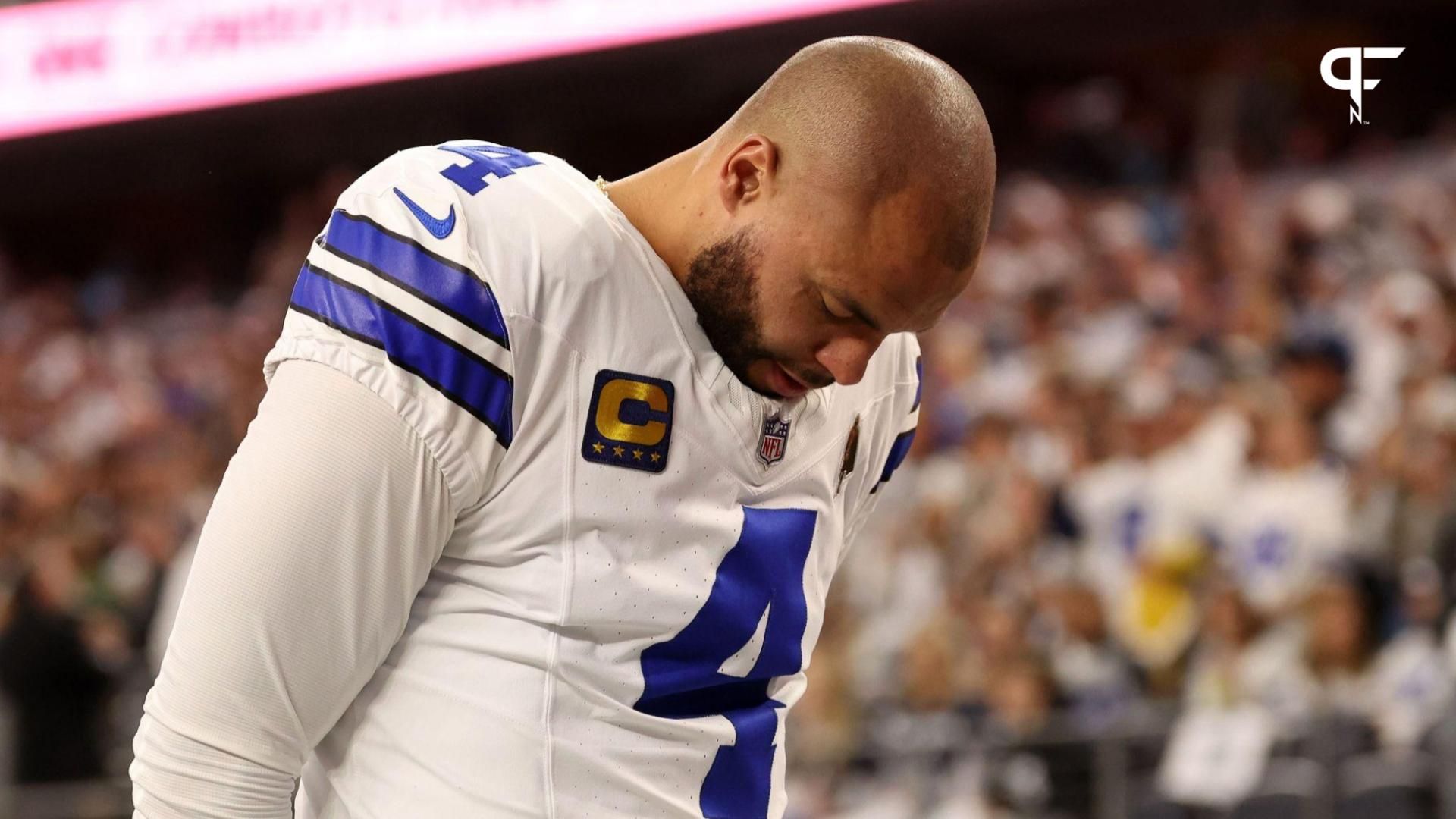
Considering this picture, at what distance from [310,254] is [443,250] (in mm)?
141

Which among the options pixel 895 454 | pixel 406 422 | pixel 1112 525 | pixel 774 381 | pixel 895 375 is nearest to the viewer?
pixel 406 422

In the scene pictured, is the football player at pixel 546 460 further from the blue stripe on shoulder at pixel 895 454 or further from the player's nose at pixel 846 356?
the blue stripe on shoulder at pixel 895 454

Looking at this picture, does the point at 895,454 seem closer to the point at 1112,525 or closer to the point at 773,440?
the point at 773,440

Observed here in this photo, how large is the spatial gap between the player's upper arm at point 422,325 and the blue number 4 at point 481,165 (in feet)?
0.10

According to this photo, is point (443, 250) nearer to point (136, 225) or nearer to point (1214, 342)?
point (1214, 342)

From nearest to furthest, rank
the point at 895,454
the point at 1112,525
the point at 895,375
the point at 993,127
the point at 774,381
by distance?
the point at 774,381 < the point at 895,375 < the point at 895,454 < the point at 1112,525 < the point at 993,127

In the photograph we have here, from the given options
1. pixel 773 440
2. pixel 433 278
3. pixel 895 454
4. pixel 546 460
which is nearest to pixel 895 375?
pixel 895 454

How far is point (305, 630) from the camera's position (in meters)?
1.58

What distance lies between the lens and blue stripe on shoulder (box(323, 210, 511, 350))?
158 centimetres

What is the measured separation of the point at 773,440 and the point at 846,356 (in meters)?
0.15

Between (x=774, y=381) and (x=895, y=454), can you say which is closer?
(x=774, y=381)

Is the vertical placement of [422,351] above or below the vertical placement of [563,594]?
above

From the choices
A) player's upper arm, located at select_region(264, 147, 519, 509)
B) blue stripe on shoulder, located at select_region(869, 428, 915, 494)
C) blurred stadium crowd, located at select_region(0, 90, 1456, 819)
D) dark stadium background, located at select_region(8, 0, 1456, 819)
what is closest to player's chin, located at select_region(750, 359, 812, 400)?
player's upper arm, located at select_region(264, 147, 519, 509)

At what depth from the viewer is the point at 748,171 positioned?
67.4 inches
